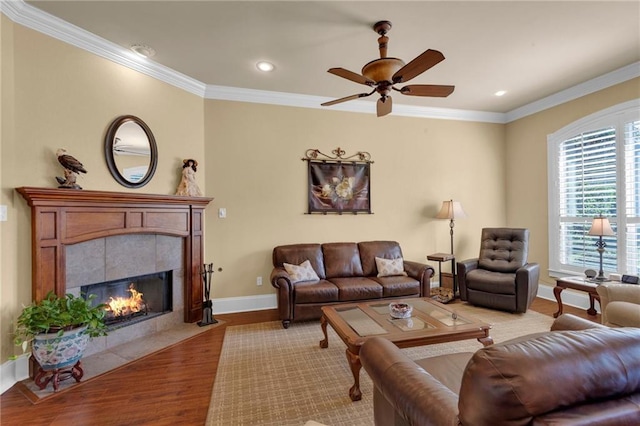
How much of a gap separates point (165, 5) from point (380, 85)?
6.14 feet

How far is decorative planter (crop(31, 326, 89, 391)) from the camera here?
2.28 meters

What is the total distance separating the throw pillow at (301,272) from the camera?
379 centimetres

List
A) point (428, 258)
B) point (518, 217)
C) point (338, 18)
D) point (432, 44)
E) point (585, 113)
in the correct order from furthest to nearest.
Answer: point (518, 217)
point (428, 258)
point (585, 113)
point (432, 44)
point (338, 18)

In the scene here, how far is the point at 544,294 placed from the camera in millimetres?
4688

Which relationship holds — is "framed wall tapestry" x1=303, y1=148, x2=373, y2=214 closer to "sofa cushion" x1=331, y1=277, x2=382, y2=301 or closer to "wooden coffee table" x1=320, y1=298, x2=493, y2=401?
"sofa cushion" x1=331, y1=277, x2=382, y2=301

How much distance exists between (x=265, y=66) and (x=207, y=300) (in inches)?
113

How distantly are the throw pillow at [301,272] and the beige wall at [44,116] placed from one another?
6.11 ft

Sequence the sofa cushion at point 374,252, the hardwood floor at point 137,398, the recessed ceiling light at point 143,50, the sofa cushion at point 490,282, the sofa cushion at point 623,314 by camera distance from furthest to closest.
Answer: the sofa cushion at point 374,252 → the sofa cushion at point 490,282 → the recessed ceiling light at point 143,50 → the sofa cushion at point 623,314 → the hardwood floor at point 137,398

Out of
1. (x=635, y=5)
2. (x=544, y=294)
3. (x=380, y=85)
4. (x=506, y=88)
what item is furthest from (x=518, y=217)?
(x=380, y=85)

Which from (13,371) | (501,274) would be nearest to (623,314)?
(501,274)

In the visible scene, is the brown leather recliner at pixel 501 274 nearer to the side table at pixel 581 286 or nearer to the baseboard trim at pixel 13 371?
the side table at pixel 581 286

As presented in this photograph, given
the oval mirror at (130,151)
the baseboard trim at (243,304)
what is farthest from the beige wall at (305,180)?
the oval mirror at (130,151)

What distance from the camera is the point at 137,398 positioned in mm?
2238

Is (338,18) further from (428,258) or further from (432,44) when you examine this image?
(428,258)
